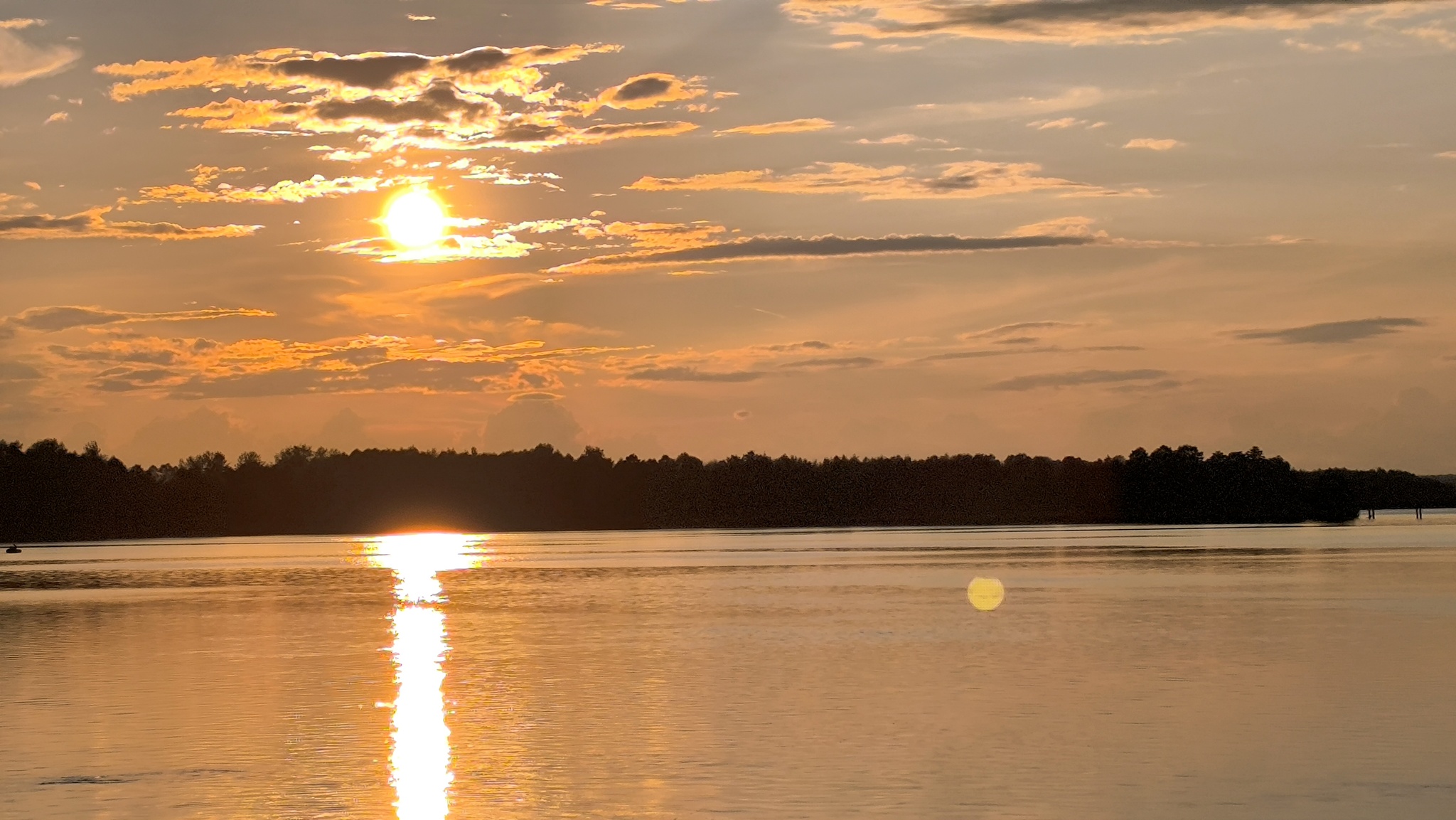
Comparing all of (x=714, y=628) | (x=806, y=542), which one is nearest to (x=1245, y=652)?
(x=714, y=628)

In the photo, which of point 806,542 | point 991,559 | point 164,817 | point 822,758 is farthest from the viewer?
point 806,542

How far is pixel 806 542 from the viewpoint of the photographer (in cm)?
17450

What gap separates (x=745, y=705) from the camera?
103 feet

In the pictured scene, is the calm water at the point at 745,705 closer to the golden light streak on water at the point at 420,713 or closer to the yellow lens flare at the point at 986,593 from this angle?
the golden light streak on water at the point at 420,713

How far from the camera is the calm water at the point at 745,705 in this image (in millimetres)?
21969

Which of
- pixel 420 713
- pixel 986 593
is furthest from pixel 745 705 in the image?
pixel 986 593

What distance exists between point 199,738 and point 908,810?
504 inches

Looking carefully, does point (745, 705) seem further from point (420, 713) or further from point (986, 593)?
point (986, 593)

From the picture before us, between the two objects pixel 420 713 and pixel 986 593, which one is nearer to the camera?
pixel 420 713

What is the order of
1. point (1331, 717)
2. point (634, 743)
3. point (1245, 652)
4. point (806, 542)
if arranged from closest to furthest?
point (634, 743) < point (1331, 717) < point (1245, 652) < point (806, 542)

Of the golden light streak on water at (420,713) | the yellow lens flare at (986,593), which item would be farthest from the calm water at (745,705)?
the yellow lens flare at (986,593)

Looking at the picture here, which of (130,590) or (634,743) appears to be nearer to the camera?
(634,743)

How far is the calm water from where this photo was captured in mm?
21969

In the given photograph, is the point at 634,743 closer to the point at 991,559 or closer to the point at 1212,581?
the point at 1212,581
